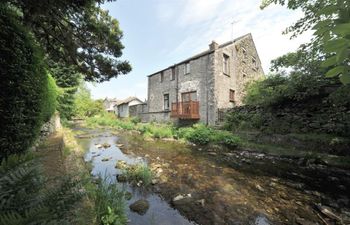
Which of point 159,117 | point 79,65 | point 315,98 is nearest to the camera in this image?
point 79,65

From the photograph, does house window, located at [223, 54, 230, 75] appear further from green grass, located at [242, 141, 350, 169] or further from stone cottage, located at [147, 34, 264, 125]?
green grass, located at [242, 141, 350, 169]

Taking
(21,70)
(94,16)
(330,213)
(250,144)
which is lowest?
(330,213)

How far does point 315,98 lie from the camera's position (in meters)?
9.05

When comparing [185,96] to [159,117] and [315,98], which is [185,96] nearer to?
[159,117]

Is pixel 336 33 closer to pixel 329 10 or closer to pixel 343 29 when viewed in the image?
pixel 343 29

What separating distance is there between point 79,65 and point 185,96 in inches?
425

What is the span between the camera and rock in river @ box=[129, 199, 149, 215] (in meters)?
3.76

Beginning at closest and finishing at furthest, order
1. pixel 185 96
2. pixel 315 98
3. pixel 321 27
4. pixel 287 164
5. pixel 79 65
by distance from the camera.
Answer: pixel 321 27
pixel 79 65
pixel 287 164
pixel 315 98
pixel 185 96

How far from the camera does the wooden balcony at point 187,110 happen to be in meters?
14.7

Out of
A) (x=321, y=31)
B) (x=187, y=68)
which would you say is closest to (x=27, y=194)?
(x=321, y=31)

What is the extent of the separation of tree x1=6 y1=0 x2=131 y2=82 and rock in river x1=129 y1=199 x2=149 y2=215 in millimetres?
4558

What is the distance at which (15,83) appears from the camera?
115 inches

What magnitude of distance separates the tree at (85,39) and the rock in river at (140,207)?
4.56 metres

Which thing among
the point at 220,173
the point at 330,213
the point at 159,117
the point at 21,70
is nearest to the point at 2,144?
the point at 21,70
